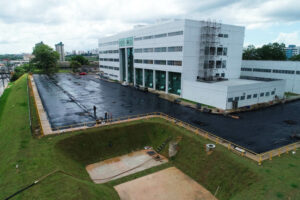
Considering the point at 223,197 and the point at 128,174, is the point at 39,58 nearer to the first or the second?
the point at 128,174

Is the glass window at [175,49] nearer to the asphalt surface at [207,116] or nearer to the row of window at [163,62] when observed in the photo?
the row of window at [163,62]

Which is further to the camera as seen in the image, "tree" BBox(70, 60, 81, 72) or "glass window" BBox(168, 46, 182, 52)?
"tree" BBox(70, 60, 81, 72)

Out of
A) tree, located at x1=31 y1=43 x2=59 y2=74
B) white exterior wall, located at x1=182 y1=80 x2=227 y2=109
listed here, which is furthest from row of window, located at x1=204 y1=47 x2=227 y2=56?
tree, located at x1=31 y1=43 x2=59 y2=74

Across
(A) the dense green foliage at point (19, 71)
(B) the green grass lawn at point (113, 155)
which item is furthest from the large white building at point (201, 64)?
(A) the dense green foliage at point (19, 71)

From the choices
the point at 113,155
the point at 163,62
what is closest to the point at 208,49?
the point at 163,62

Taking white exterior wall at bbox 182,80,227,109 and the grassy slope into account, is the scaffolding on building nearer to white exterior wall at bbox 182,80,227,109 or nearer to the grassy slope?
white exterior wall at bbox 182,80,227,109

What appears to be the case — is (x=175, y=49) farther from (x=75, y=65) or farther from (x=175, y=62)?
(x=75, y=65)

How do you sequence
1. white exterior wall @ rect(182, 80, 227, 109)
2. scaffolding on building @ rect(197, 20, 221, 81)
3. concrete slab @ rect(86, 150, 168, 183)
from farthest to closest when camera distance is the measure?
scaffolding on building @ rect(197, 20, 221, 81), white exterior wall @ rect(182, 80, 227, 109), concrete slab @ rect(86, 150, 168, 183)
